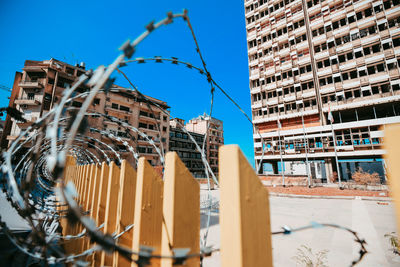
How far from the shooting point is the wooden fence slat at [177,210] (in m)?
1.07

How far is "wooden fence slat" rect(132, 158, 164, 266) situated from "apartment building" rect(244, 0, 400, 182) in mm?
24659

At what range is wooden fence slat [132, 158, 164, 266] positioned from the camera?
4.26 ft

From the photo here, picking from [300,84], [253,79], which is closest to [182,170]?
[300,84]

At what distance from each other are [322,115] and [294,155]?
279 inches

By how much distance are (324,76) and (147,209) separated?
32.7 metres

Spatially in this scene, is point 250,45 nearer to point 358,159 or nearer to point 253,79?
point 253,79

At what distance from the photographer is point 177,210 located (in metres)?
1.09

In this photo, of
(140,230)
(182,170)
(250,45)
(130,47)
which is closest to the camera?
(130,47)

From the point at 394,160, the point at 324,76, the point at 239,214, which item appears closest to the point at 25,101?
the point at 239,214

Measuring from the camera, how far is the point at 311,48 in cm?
2828

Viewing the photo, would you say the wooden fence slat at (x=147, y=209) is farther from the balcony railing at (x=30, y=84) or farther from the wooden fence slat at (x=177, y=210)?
the balcony railing at (x=30, y=84)

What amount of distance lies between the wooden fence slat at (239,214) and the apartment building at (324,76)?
24712mm

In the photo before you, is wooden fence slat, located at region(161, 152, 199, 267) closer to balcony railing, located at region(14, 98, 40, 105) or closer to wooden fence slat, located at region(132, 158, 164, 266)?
wooden fence slat, located at region(132, 158, 164, 266)

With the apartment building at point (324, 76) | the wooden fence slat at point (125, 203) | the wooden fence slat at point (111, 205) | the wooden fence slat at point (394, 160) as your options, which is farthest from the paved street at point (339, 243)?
the apartment building at point (324, 76)
